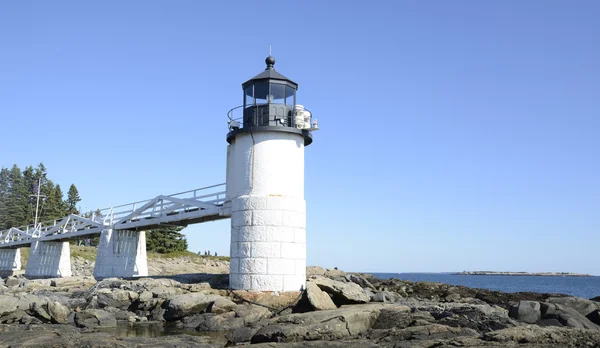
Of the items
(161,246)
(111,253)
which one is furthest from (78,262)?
(111,253)

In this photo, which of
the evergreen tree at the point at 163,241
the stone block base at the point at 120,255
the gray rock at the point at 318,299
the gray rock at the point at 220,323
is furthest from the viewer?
the evergreen tree at the point at 163,241

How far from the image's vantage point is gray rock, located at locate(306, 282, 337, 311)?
1681 cm

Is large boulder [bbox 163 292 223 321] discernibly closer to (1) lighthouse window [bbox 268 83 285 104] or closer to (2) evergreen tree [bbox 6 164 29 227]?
(1) lighthouse window [bbox 268 83 285 104]

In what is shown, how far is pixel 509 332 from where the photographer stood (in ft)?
40.1

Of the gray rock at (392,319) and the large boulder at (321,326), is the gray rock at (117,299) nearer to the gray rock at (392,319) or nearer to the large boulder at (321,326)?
the large boulder at (321,326)

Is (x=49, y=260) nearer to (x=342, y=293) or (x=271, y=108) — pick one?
(x=271, y=108)

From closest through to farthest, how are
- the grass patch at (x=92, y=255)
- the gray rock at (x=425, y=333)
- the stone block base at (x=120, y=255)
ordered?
the gray rock at (x=425, y=333), the stone block base at (x=120, y=255), the grass patch at (x=92, y=255)

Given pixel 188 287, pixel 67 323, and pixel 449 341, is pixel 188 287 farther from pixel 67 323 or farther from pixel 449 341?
pixel 449 341

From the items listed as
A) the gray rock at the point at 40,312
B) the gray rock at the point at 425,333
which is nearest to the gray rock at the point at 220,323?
the gray rock at the point at 40,312

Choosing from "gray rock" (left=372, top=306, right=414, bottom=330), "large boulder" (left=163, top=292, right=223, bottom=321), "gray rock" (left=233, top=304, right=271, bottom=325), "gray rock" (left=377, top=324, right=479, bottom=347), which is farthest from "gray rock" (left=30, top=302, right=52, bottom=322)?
"gray rock" (left=377, top=324, right=479, bottom=347)

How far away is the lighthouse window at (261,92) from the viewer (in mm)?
22016

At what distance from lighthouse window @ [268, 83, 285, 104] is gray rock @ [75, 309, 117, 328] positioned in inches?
394

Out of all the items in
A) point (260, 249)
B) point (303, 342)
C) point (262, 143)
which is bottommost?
point (303, 342)

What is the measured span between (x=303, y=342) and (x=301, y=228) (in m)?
8.40
